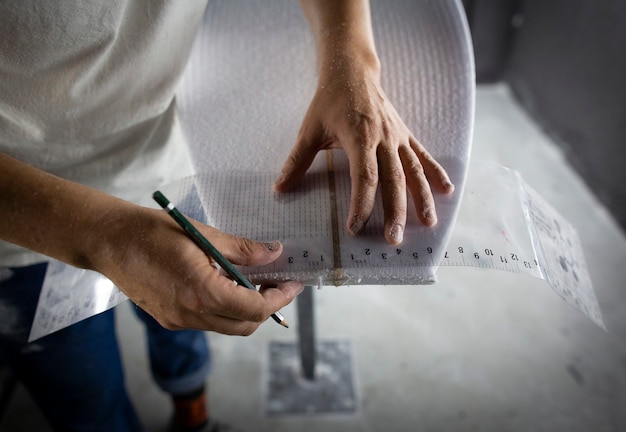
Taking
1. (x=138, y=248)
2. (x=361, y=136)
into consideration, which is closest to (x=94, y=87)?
(x=138, y=248)

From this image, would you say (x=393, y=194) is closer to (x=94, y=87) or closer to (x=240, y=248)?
(x=240, y=248)

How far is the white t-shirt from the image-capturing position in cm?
68

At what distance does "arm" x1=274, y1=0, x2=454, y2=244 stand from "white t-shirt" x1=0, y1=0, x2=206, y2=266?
23 centimetres

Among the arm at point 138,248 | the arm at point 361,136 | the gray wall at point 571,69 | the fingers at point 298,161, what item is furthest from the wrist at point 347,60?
the gray wall at point 571,69

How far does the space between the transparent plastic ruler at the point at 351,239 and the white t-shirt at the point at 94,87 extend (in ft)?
0.38

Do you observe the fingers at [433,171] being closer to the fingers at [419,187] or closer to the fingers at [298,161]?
the fingers at [419,187]

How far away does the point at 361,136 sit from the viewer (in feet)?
2.52

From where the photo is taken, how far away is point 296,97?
96 cm

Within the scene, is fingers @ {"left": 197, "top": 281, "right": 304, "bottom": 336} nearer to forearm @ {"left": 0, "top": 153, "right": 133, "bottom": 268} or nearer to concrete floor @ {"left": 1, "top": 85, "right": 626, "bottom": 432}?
forearm @ {"left": 0, "top": 153, "right": 133, "bottom": 268}

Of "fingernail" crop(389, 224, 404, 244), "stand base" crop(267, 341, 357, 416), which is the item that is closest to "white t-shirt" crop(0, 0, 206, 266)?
"fingernail" crop(389, 224, 404, 244)

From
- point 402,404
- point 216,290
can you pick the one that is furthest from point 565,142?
point 216,290

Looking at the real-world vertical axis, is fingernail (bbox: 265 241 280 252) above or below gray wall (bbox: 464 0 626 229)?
above

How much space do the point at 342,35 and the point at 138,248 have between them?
0.49 metres

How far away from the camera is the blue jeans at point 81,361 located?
923 millimetres
